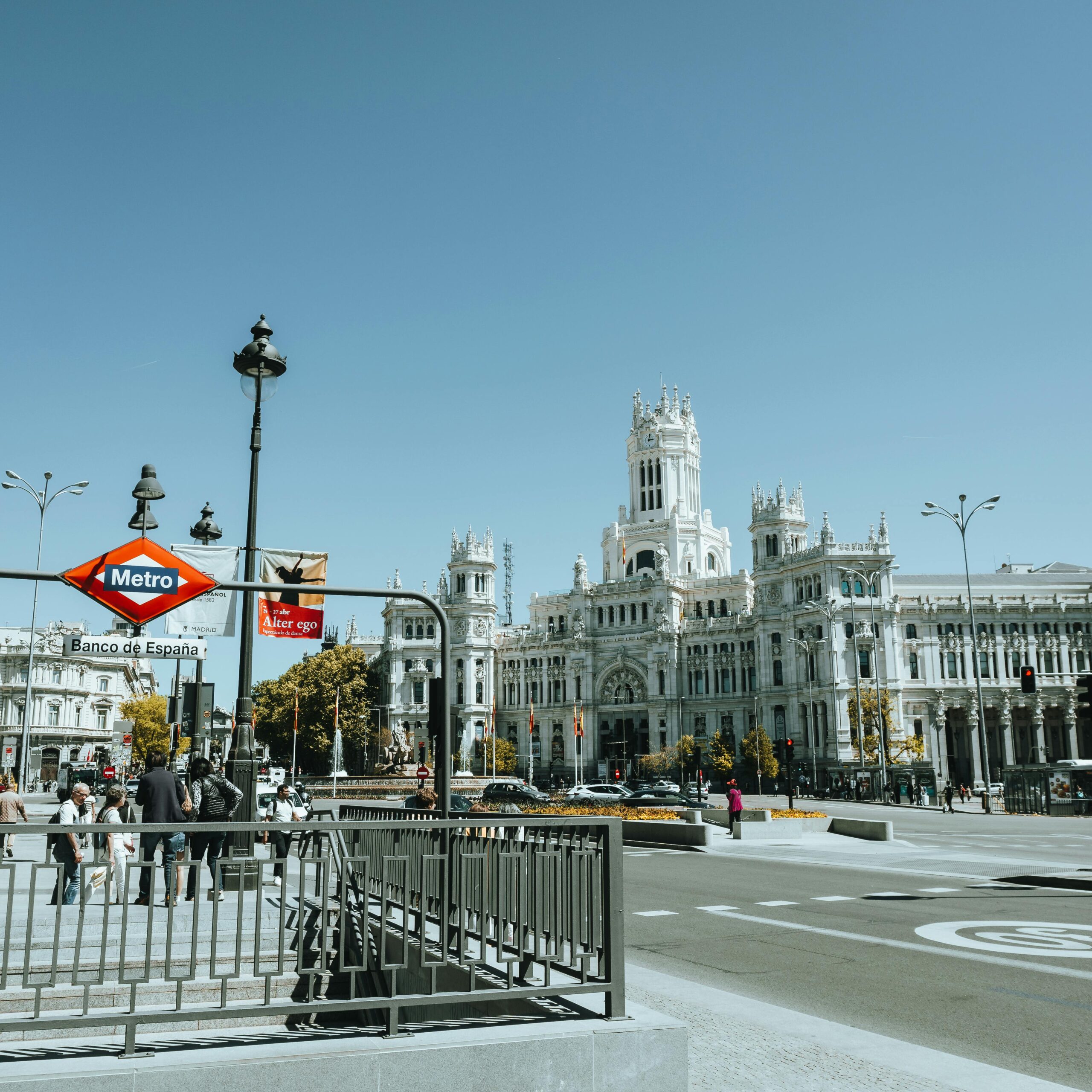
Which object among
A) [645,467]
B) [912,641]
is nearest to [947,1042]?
[912,641]

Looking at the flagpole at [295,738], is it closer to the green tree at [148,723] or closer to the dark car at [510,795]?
the green tree at [148,723]

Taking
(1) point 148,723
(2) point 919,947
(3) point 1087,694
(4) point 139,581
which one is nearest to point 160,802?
(4) point 139,581

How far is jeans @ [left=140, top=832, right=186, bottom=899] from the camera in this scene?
564cm

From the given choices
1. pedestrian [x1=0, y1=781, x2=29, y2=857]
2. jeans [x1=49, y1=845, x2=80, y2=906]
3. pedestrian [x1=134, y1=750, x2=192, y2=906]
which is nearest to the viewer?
jeans [x1=49, y1=845, x2=80, y2=906]

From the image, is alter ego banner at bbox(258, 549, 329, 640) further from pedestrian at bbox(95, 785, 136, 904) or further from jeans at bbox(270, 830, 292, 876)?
pedestrian at bbox(95, 785, 136, 904)

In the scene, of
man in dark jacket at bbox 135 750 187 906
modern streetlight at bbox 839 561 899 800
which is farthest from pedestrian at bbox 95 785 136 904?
modern streetlight at bbox 839 561 899 800

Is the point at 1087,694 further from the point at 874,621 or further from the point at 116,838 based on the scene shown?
the point at 874,621

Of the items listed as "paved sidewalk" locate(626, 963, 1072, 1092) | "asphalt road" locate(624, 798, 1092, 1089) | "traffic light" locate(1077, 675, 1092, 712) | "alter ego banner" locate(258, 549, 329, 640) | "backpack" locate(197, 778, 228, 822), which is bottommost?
"asphalt road" locate(624, 798, 1092, 1089)

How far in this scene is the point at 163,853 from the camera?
13.5 m

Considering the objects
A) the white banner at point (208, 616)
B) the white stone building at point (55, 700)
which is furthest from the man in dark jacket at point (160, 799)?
the white stone building at point (55, 700)

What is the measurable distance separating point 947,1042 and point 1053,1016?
1.33m

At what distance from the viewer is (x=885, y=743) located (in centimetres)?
7694

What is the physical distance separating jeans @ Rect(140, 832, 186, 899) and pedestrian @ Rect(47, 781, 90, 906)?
16.6 inches

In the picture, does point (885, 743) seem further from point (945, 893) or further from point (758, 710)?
point (945, 893)
